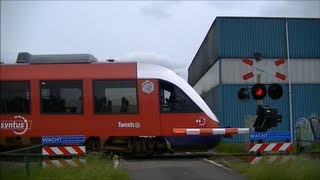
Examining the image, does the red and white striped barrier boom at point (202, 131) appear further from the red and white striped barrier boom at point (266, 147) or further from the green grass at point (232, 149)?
the red and white striped barrier boom at point (266, 147)

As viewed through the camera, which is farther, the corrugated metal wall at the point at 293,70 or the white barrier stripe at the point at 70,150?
the corrugated metal wall at the point at 293,70

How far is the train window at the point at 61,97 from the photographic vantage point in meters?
18.5

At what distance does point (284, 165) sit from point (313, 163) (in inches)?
23.5

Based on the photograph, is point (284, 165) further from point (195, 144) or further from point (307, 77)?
point (307, 77)

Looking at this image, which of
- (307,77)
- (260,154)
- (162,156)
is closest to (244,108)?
(307,77)

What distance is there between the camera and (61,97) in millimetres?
18609

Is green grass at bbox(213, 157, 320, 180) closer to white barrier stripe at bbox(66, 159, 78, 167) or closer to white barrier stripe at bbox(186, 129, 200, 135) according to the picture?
white barrier stripe at bbox(66, 159, 78, 167)

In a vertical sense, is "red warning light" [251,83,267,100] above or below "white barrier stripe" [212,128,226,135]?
above

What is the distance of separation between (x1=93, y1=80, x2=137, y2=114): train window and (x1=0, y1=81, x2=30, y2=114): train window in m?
2.39

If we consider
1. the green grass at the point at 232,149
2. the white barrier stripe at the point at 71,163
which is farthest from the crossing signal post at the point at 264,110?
the green grass at the point at 232,149

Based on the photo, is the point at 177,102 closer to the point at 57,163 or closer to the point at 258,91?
the point at 258,91

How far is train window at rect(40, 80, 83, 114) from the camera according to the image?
18.5 m

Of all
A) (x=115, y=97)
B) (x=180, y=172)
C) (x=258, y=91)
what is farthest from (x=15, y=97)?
(x=258, y=91)

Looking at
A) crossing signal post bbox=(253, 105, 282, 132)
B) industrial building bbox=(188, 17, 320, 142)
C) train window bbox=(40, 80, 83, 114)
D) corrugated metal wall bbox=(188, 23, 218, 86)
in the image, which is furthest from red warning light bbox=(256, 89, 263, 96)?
corrugated metal wall bbox=(188, 23, 218, 86)
